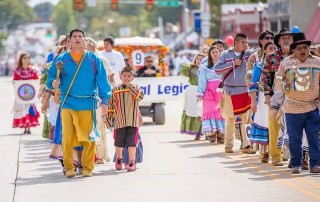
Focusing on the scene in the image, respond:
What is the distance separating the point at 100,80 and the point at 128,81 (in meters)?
1.15

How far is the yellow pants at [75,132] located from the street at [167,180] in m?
0.23

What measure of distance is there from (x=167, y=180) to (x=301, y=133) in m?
1.92

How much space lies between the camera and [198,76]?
21609 millimetres

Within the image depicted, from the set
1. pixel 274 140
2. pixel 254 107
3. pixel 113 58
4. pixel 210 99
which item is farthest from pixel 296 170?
pixel 113 58

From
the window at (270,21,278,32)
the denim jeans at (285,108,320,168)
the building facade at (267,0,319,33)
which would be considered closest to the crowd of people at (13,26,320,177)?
the denim jeans at (285,108,320,168)

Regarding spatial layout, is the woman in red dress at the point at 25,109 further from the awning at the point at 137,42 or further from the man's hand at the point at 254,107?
the man's hand at the point at 254,107

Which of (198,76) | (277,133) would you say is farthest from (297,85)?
(198,76)

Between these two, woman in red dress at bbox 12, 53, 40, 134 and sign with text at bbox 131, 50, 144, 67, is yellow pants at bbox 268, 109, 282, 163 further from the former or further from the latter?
sign with text at bbox 131, 50, 144, 67

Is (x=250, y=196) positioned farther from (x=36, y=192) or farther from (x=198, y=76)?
(x=198, y=76)

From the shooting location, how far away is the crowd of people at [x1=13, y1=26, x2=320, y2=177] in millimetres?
15070

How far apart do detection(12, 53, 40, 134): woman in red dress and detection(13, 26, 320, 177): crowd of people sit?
21.5 ft

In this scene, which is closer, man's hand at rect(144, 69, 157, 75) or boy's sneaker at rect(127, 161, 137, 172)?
boy's sneaker at rect(127, 161, 137, 172)

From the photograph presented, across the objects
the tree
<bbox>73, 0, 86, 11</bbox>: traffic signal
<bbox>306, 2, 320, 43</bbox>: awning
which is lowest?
<bbox>306, 2, 320, 43</bbox>: awning

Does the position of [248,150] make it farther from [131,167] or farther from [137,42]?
[137,42]
